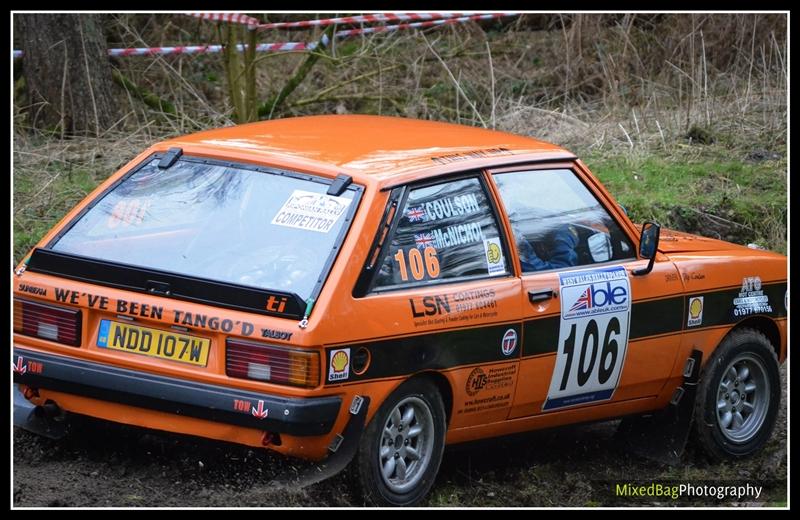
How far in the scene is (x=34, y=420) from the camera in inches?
215

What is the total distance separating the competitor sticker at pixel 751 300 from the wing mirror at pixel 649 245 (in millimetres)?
722

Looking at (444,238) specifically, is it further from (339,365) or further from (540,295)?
(339,365)

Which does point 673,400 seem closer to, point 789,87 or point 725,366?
point 725,366

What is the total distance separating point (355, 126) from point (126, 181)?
43.9 inches

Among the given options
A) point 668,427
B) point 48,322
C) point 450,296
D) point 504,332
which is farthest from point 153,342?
point 668,427

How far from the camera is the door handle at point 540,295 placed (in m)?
5.65

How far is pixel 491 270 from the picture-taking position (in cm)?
557

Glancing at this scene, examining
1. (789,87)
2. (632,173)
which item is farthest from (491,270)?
(789,87)

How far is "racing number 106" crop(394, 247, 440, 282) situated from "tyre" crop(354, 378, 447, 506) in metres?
0.43

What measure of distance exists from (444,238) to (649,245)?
4.09 ft

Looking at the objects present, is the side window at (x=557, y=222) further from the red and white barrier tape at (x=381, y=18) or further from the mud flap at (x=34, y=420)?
the red and white barrier tape at (x=381, y=18)

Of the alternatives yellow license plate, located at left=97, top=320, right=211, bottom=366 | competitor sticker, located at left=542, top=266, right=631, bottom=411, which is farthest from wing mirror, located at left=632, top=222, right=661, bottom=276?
yellow license plate, located at left=97, top=320, right=211, bottom=366

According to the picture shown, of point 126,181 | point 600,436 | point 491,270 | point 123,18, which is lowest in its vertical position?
point 600,436

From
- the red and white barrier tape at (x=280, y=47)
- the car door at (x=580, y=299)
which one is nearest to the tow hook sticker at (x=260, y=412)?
the car door at (x=580, y=299)
